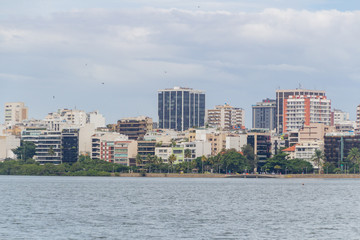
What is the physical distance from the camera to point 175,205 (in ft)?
297

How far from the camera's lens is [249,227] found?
65.7 meters

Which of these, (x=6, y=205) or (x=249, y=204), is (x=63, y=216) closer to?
(x=6, y=205)

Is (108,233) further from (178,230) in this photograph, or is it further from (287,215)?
(287,215)

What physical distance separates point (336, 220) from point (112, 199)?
1447 inches

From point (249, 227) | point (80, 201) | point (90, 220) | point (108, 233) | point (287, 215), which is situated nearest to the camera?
point (108, 233)

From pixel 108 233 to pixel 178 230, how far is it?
5638 millimetres

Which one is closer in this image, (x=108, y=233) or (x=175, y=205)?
(x=108, y=233)

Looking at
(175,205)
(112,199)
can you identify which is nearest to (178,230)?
(175,205)

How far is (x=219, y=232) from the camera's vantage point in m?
61.8

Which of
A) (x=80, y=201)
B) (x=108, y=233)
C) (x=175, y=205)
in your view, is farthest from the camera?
(x=80, y=201)

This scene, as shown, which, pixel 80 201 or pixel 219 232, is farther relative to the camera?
pixel 80 201

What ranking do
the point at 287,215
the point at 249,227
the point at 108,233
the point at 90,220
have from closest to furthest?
the point at 108,233 < the point at 249,227 < the point at 90,220 < the point at 287,215

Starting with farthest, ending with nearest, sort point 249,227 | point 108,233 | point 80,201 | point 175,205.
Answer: point 80,201, point 175,205, point 249,227, point 108,233

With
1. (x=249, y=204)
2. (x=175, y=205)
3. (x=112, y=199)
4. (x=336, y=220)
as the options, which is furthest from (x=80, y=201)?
(x=336, y=220)
